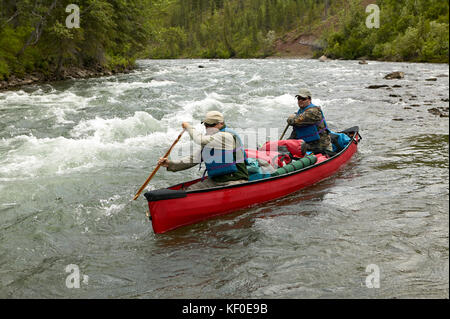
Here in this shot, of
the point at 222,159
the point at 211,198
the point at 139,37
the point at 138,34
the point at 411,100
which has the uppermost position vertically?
the point at 138,34

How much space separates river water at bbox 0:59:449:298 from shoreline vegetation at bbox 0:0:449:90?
11.4m

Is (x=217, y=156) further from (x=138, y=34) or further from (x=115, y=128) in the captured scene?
(x=138, y=34)

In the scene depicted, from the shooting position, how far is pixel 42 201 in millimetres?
6617

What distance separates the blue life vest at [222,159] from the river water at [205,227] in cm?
76

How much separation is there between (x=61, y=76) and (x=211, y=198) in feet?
70.9

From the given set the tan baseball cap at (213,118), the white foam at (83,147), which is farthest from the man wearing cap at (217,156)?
the white foam at (83,147)

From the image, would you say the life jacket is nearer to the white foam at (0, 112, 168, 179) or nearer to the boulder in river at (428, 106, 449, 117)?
the white foam at (0, 112, 168, 179)

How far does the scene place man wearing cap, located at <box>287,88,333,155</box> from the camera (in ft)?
25.2

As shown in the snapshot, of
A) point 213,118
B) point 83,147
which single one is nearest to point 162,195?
point 213,118

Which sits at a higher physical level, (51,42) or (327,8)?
(327,8)

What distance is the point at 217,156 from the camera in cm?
569
